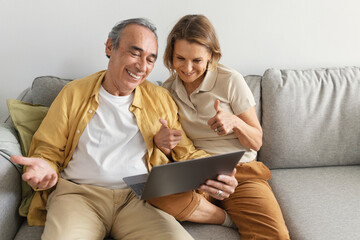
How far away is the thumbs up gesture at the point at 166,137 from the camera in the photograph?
64.6 inches

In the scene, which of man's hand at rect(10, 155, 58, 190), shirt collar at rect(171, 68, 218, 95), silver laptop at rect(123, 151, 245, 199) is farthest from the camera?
shirt collar at rect(171, 68, 218, 95)

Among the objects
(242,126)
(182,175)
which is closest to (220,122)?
(242,126)

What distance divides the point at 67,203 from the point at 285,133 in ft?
3.89

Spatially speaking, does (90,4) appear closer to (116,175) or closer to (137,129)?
(137,129)

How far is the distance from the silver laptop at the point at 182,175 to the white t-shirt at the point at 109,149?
0.17 m

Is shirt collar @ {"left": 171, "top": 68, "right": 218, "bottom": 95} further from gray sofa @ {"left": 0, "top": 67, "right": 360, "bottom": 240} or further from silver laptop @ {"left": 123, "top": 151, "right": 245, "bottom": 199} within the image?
silver laptop @ {"left": 123, "top": 151, "right": 245, "bottom": 199}

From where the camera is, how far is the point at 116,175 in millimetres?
1637

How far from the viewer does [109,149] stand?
1.67m

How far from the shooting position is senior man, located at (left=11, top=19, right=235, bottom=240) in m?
1.54

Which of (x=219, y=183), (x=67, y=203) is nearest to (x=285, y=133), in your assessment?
(x=219, y=183)

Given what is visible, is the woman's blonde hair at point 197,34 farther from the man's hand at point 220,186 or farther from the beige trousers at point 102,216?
the beige trousers at point 102,216

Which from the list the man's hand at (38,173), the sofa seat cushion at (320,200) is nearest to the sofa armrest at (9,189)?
the man's hand at (38,173)

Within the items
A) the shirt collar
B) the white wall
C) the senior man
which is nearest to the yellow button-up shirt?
the senior man

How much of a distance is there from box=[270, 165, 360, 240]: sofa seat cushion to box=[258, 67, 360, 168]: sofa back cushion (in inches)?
3.5
